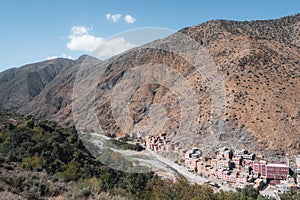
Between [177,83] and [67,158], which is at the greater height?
Result: [177,83]

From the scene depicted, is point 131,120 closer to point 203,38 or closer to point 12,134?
point 203,38

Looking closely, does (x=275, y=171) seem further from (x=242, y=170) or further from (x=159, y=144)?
(x=159, y=144)

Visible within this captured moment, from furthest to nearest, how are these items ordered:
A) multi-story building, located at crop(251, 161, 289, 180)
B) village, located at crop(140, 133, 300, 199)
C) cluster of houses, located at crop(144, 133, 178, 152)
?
cluster of houses, located at crop(144, 133, 178, 152)
multi-story building, located at crop(251, 161, 289, 180)
village, located at crop(140, 133, 300, 199)

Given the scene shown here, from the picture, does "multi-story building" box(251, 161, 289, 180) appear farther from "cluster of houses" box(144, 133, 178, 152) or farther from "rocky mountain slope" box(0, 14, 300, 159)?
"cluster of houses" box(144, 133, 178, 152)

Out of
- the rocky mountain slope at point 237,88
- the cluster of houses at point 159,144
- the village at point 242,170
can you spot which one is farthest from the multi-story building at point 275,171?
the cluster of houses at point 159,144

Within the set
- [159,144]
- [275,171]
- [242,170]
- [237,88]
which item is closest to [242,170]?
[242,170]

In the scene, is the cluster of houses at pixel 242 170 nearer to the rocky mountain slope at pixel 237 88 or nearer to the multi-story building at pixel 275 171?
the multi-story building at pixel 275 171

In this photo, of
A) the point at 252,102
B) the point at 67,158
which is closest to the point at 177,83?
the point at 252,102

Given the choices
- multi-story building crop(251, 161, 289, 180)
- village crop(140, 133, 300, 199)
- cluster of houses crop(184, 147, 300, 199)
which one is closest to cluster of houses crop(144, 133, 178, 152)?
village crop(140, 133, 300, 199)
